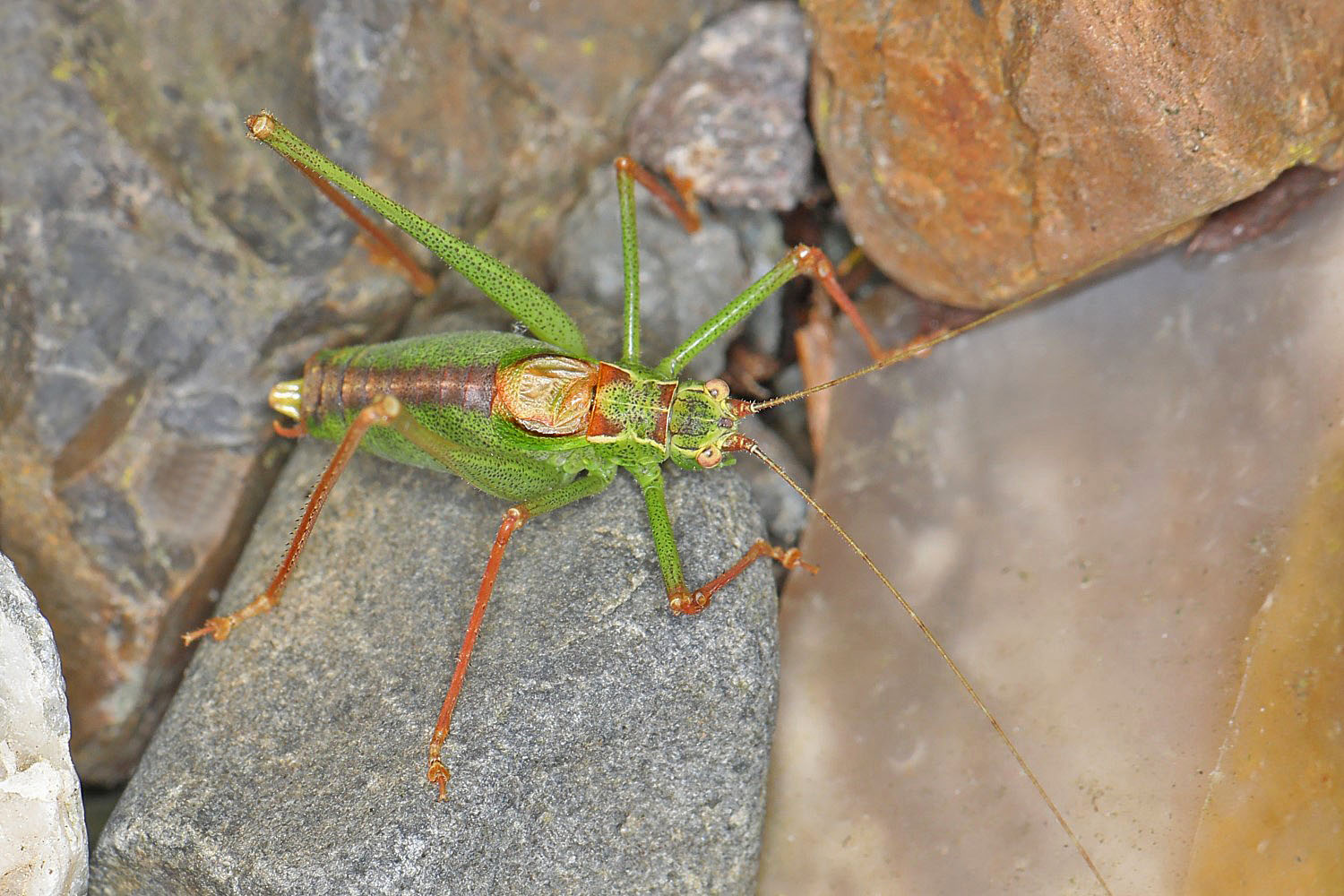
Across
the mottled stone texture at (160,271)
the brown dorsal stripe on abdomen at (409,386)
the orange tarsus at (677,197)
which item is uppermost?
the mottled stone texture at (160,271)

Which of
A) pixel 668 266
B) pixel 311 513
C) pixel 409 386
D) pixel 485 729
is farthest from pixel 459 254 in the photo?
pixel 485 729

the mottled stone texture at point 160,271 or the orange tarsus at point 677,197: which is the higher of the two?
the mottled stone texture at point 160,271

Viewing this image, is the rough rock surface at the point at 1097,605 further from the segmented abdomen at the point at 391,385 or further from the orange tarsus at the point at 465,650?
the segmented abdomen at the point at 391,385

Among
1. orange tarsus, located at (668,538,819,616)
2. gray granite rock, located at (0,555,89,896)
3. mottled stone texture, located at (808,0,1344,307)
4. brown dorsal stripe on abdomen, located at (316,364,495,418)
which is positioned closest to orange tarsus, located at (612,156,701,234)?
mottled stone texture, located at (808,0,1344,307)

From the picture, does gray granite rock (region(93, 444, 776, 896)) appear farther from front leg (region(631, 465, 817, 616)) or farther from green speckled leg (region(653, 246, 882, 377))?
green speckled leg (region(653, 246, 882, 377))

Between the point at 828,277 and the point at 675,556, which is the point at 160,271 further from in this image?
the point at 828,277

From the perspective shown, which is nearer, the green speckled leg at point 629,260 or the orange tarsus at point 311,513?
the orange tarsus at point 311,513

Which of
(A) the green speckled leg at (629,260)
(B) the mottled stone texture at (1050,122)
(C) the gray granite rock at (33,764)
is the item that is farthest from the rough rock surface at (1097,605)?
(C) the gray granite rock at (33,764)

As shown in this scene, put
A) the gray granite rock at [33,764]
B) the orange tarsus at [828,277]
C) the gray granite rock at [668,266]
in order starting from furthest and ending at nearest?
1. the gray granite rock at [668,266]
2. the orange tarsus at [828,277]
3. the gray granite rock at [33,764]

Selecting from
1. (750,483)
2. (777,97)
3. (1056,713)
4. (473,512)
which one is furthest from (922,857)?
(777,97)

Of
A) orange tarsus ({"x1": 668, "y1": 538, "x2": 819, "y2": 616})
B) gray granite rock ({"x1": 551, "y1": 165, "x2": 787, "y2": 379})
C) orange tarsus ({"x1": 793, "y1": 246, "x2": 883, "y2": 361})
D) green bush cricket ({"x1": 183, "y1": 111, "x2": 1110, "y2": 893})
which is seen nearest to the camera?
orange tarsus ({"x1": 668, "y1": 538, "x2": 819, "y2": 616})
